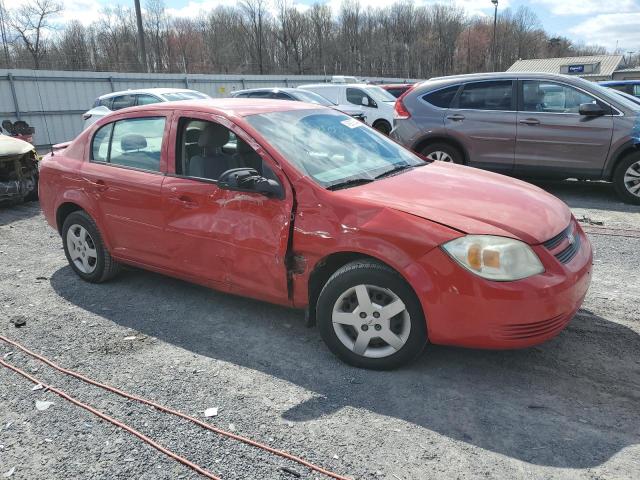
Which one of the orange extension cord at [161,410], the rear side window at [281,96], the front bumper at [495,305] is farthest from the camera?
the rear side window at [281,96]

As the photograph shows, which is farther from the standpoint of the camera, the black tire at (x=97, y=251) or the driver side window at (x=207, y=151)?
the black tire at (x=97, y=251)

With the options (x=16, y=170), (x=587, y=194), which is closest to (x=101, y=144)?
(x=16, y=170)

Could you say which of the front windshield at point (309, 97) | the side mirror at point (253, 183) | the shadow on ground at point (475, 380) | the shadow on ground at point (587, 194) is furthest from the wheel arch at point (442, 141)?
the front windshield at point (309, 97)

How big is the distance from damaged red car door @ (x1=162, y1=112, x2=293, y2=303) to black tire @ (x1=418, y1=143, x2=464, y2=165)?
512 centimetres

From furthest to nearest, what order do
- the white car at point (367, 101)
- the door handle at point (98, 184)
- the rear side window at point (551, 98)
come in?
1. the white car at point (367, 101)
2. the rear side window at point (551, 98)
3. the door handle at point (98, 184)

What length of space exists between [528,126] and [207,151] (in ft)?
18.1

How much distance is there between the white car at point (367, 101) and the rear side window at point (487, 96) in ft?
28.3

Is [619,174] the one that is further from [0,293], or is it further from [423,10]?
[423,10]

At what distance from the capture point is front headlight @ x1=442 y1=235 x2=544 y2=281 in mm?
Result: 2924

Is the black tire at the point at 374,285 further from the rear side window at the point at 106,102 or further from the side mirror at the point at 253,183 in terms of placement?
the rear side window at the point at 106,102

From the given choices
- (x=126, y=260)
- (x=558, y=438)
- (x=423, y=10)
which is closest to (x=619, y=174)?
(x=558, y=438)

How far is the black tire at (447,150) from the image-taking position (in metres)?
8.52

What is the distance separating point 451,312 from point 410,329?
0.93 ft

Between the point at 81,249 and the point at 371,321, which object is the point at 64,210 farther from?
the point at 371,321
